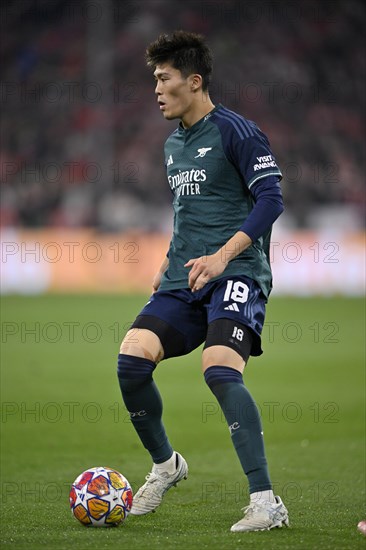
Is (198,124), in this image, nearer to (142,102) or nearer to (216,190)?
(216,190)

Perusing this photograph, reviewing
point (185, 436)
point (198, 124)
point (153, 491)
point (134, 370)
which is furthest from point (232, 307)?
point (185, 436)

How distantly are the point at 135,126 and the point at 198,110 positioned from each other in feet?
94.0

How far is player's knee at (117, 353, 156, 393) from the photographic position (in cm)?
514

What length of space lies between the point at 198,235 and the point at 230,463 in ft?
8.39

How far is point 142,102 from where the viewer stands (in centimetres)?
3403

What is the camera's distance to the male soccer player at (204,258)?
4887 mm

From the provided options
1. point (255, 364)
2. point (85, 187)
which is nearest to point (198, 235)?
point (255, 364)

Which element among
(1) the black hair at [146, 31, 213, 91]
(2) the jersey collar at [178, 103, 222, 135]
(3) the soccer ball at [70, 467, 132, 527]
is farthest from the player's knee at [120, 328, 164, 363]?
(1) the black hair at [146, 31, 213, 91]

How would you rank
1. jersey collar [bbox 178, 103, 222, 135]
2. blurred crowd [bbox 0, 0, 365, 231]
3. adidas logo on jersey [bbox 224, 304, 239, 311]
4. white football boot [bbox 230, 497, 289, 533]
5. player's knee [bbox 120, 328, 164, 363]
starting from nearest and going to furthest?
1. white football boot [bbox 230, 497, 289, 533]
2. adidas logo on jersey [bbox 224, 304, 239, 311]
3. player's knee [bbox 120, 328, 164, 363]
4. jersey collar [bbox 178, 103, 222, 135]
5. blurred crowd [bbox 0, 0, 365, 231]

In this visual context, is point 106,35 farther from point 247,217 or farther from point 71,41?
point 247,217

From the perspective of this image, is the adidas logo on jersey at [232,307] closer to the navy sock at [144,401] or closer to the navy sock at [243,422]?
the navy sock at [243,422]

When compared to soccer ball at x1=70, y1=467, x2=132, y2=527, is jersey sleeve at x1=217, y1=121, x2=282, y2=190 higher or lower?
higher

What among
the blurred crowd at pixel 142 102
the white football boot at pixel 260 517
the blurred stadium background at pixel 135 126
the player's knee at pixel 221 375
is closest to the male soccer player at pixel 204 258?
the player's knee at pixel 221 375

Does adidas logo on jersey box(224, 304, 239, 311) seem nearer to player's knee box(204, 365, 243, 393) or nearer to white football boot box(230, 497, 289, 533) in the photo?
player's knee box(204, 365, 243, 393)
